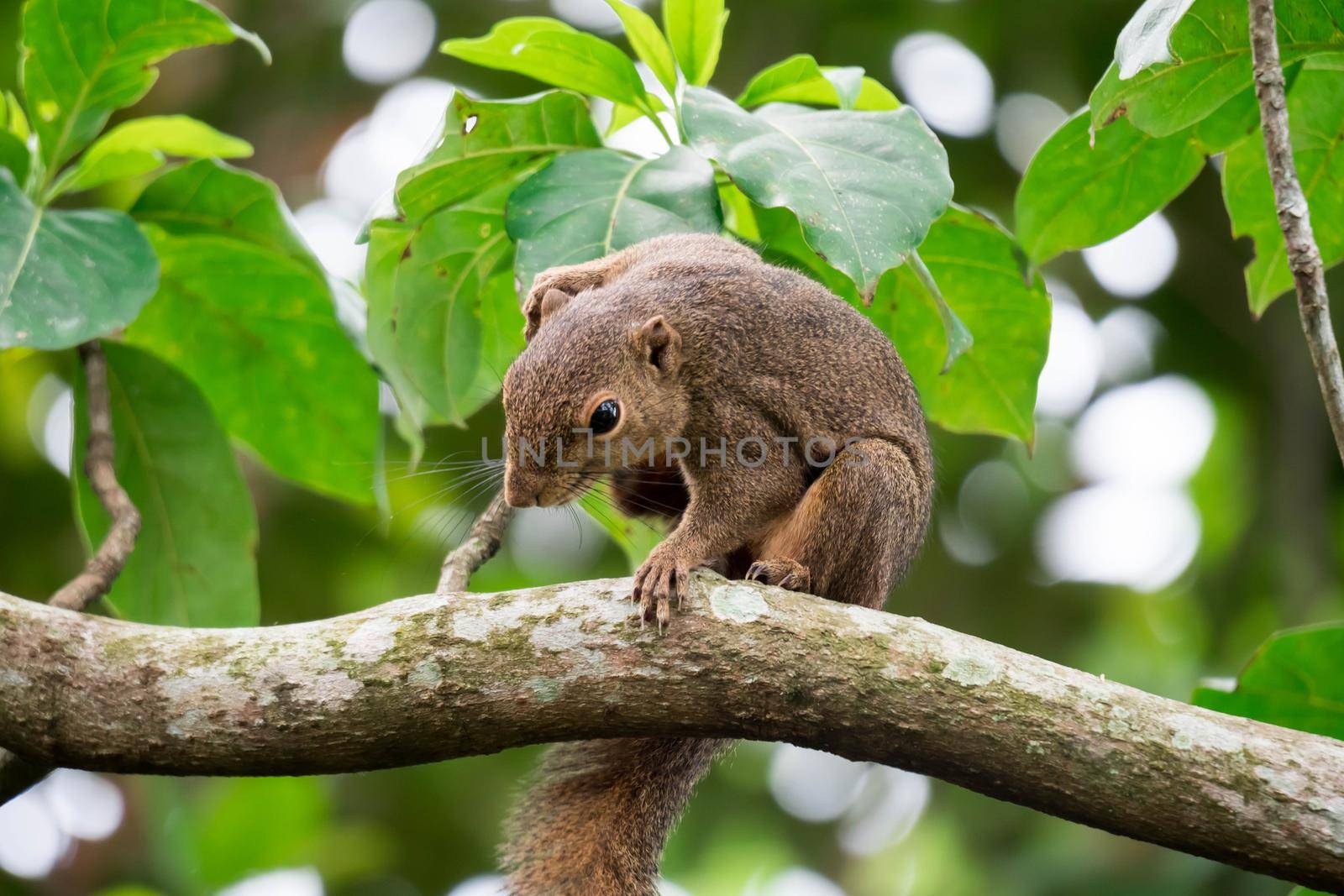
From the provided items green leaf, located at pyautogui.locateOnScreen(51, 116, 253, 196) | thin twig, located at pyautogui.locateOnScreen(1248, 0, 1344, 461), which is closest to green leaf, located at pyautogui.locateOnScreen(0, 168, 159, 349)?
green leaf, located at pyautogui.locateOnScreen(51, 116, 253, 196)

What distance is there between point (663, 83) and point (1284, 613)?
3.64m

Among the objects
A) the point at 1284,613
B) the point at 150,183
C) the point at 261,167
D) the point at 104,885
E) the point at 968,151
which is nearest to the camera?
the point at 150,183

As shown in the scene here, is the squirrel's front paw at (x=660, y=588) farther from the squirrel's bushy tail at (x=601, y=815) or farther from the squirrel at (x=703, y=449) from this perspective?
the squirrel's bushy tail at (x=601, y=815)

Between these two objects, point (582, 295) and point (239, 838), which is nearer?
point (582, 295)

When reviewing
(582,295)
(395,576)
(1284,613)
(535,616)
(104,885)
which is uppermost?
(582,295)

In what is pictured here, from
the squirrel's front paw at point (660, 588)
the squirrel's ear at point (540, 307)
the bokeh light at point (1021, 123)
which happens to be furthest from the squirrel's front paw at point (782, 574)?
the bokeh light at point (1021, 123)

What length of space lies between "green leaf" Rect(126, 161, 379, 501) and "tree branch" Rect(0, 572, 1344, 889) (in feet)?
4.54

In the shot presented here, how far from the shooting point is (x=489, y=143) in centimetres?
294

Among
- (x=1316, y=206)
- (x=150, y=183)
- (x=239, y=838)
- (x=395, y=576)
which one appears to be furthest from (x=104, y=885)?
(x=1316, y=206)

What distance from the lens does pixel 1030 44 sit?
646 cm

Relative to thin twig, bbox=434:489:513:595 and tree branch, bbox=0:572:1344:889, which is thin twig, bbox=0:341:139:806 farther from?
thin twig, bbox=434:489:513:595

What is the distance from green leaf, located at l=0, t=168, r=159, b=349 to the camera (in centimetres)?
262

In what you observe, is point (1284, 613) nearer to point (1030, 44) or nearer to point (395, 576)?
point (1030, 44)

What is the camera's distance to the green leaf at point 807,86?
2.98 m
